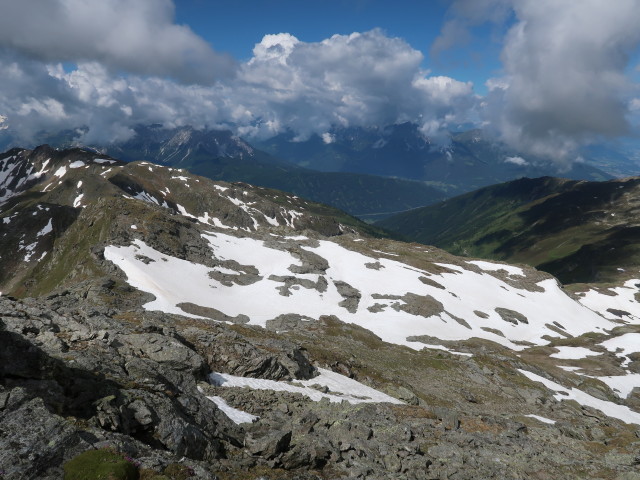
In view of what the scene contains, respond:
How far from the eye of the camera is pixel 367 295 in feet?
293

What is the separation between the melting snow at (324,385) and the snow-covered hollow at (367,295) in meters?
33.3

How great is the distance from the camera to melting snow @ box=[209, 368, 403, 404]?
28688 mm

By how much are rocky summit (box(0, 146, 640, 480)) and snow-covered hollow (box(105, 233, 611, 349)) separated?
595 mm

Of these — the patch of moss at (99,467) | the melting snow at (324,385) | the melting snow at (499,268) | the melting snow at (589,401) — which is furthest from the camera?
the melting snow at (499,268)

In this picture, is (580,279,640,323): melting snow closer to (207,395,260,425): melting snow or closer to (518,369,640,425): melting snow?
(518,369,640,425): melting snow

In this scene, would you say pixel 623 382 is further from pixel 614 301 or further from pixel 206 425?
pixel 614 301

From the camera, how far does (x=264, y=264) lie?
3743 inches

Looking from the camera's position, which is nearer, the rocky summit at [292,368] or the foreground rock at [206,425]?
the foreground rock at [206,425]

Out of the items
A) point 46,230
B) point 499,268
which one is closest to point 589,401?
point 499,268

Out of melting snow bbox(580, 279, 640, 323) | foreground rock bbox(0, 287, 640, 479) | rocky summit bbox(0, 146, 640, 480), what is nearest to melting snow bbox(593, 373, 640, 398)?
rocky summit bbox(0, 146, 640, 480)

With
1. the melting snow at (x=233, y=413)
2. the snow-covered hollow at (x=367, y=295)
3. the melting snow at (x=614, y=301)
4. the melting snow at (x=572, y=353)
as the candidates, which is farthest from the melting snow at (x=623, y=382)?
the melting snow at (x=614, y=301)

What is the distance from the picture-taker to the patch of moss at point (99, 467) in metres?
10.8

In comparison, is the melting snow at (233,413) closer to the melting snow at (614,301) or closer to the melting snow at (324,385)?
the melting snow at (324,385)

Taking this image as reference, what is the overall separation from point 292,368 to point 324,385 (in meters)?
3.38
